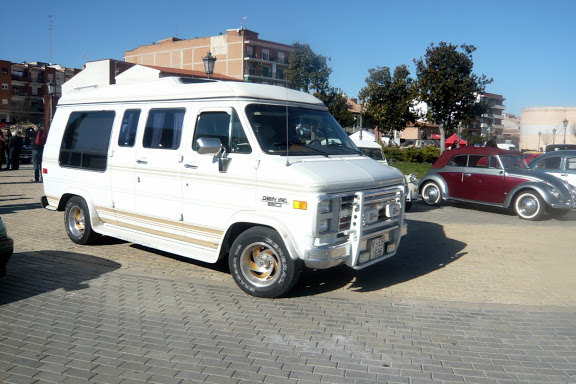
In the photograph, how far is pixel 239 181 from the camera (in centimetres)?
575

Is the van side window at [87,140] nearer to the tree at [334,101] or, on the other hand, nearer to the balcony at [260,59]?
the tree at [334,101]

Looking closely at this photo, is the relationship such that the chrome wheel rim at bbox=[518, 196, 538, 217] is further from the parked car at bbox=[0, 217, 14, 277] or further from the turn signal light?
the parked car at bbox=[0, 217, 14, 277]

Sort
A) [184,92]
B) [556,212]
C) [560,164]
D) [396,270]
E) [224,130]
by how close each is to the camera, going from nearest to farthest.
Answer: [224,130], [184,92], [396,270], [556,212], [560,164]

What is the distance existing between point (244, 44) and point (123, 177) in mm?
69667

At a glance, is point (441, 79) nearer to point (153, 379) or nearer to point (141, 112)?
point (141, 112)

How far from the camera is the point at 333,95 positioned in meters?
31.7

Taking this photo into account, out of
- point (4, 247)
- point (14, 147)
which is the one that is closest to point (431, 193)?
point (4, 247)

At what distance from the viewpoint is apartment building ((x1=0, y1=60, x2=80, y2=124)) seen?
8250 centimetres

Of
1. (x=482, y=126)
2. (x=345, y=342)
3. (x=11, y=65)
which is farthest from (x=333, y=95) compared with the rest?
(x=482, y=126)

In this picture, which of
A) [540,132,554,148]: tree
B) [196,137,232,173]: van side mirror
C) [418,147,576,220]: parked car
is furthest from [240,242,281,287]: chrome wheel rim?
[540,132,554,148]: tree

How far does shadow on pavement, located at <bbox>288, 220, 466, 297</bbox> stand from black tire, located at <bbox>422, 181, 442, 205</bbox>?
4.70m

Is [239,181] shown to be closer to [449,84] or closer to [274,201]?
[274,201]

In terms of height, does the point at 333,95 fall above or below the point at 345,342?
above

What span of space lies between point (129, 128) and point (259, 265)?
3.01 meters
